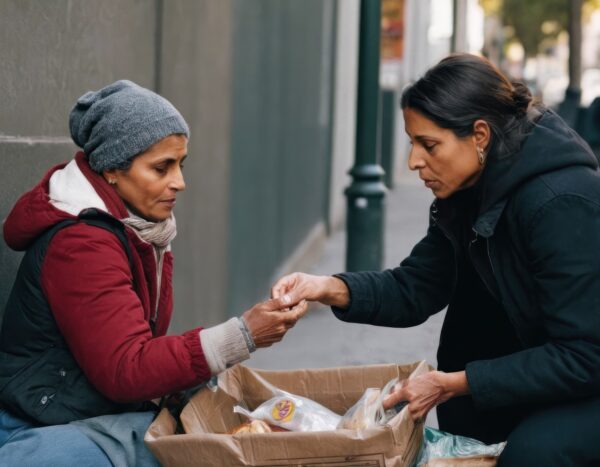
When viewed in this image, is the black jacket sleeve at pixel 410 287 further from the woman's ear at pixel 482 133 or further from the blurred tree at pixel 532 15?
the blurred tree at pixel 532 15

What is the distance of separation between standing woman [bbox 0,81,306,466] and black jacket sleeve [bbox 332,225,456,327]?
1.46ft

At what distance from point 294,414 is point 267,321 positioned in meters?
0.27

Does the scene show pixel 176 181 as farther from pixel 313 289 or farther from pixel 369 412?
pixel 369 412

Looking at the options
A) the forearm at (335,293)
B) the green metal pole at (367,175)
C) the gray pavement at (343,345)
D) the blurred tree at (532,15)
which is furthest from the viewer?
the blurred tree at (532,15)

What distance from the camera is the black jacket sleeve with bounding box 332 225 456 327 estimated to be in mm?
3482

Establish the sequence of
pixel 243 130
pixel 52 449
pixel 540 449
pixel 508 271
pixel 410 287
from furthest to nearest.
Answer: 1. pixel 243 130
2. pixel 410 287
3. pixel 508 271
4. pixel 540 449
5. pixel 52 449

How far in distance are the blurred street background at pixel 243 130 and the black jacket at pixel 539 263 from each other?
1.49 meters

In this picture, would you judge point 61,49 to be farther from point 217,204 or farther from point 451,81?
point 217,204

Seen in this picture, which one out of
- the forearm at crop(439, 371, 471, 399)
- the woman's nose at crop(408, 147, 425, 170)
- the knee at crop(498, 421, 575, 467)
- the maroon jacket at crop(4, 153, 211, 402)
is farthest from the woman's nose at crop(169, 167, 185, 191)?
the knee at crop(498, 421, 575, 467)

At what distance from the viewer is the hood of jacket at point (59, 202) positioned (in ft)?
9.46

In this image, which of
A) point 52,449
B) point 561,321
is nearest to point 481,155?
point 561,321

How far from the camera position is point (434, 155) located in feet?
10.3

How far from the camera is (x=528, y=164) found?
299 cm

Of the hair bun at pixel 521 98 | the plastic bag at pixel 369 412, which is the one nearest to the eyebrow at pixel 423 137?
the hair bun at pixel 521 98
